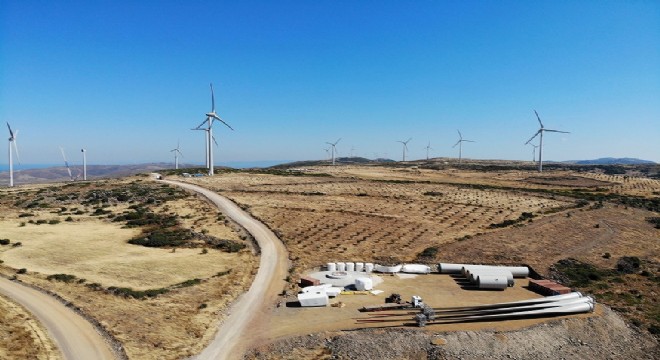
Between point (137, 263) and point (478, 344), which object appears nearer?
point (478, 344)

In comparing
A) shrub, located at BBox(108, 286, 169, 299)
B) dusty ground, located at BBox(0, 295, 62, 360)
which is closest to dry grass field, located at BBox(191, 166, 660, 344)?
shrub, located at BBox(108, 286, 169, 299)

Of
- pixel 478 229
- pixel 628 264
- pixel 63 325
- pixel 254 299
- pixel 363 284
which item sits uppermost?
pixel 478 229

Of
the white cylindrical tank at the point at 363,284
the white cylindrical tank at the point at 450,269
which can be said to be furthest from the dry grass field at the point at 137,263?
the white cylindrical tank at the point at 450,269

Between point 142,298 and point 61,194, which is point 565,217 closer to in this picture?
point 142,298

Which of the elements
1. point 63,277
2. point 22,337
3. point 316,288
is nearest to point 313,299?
point 316,288

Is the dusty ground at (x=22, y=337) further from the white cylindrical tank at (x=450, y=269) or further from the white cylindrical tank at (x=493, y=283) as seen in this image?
the white cylindrical tank at (x=450, y=269)

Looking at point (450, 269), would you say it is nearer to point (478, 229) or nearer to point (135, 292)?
point (478, 229)

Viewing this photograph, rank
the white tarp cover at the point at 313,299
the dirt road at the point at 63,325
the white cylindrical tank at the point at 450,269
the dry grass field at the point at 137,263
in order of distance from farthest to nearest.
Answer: the white cylindrical tank at the point at 450,269
the white tarp cover at the point at 313,299
the dry grass field at the point at 137,263
the dirt road at the point at 63,325
